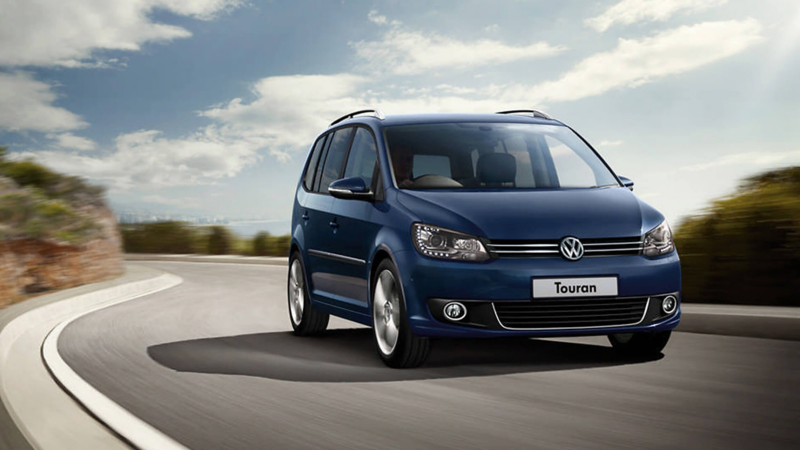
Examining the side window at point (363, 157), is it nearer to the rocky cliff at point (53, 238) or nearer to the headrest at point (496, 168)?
the headrest at point (496, 168)

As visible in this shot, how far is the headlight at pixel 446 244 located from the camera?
263 inches

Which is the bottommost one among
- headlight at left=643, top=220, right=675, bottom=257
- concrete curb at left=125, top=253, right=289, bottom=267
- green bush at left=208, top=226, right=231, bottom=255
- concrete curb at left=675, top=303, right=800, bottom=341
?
concrete curb at left=125, top=253, right=289, bottom=267

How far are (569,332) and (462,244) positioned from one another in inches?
35.4

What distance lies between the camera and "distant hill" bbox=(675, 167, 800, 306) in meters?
9.97

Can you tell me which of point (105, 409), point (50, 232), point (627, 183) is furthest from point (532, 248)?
point (50, 232)

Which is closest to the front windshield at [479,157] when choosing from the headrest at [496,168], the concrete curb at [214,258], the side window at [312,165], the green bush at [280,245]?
the headrest at [496,168]

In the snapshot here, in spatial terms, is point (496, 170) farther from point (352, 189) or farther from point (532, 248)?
point (532, 248)

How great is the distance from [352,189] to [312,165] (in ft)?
8.26

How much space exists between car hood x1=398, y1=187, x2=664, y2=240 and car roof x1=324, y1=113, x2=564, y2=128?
113cm

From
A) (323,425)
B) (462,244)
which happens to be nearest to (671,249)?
(462,244)

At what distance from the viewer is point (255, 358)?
26.4 feet

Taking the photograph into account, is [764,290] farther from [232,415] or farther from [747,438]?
[232,415]

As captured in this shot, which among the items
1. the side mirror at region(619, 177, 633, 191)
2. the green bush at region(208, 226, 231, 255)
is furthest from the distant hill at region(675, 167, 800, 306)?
the green bush at region(208, 226, 231, 255)

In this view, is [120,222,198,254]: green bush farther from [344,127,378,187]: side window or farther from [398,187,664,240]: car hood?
[398,187,664,240]: car hood
